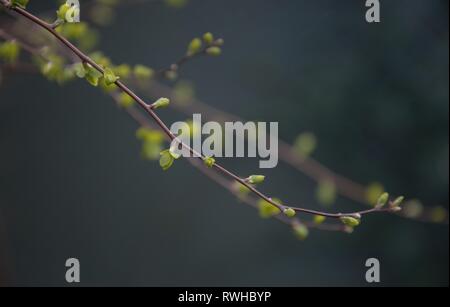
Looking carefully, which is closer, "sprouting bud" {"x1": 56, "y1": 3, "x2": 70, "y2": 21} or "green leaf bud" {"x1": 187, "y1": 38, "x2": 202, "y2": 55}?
"sprouting bud" {"x1": 56, "y1": 3, "x2": 70, "y2": 21}

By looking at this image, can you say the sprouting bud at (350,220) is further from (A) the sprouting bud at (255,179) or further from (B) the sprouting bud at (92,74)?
(B) the sprouting bud at (92,74)

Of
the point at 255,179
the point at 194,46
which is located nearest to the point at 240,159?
the point at 194,46

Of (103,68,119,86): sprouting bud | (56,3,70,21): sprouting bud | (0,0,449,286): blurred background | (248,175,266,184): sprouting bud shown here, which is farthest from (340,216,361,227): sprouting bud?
(0,0,449,286): blurred background

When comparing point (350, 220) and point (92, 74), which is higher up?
point (92, 74)

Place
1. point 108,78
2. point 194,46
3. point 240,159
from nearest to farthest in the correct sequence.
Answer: point 108,78
point 194,46
point 240,159

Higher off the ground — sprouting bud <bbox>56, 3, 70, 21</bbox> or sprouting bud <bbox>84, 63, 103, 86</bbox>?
sprouting bud <bbox>56, 3, 70, 21</bbox>

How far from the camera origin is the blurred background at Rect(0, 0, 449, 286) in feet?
4.49

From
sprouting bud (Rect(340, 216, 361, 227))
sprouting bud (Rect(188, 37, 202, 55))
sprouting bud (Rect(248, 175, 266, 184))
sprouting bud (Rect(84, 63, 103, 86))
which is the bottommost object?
sprouting bud (Rect(340, 216, 361, 227))

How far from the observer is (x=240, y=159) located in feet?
4.62

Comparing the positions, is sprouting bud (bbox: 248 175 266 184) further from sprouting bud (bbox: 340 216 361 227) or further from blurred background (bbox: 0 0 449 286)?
blurred background (bbox: 0 0 449 286)

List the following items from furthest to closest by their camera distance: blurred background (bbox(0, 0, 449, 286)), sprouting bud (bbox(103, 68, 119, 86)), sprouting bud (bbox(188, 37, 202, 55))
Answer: blurred background (bbox(0, 0, 449, 286)), sprouting bud (bbox(188, 37, 202, 55)), sprouting bud (bbox(103, 68, 119, 86))

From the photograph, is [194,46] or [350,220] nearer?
[350,220]

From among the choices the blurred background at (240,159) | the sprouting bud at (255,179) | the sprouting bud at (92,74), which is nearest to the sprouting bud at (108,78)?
the sprouting bud at (92,74)

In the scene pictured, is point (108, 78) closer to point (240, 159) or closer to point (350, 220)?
point (350, 220)
